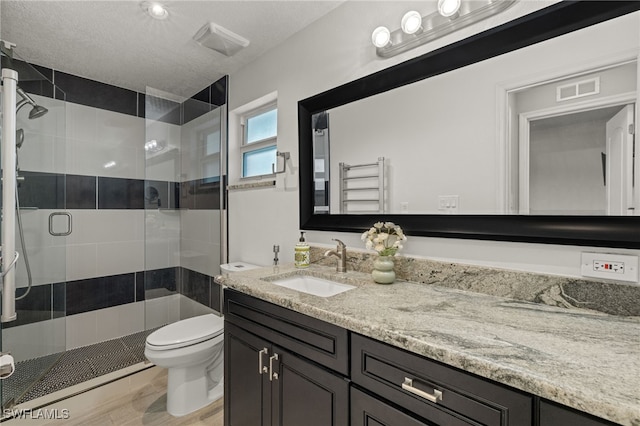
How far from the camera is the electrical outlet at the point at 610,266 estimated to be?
917 mm

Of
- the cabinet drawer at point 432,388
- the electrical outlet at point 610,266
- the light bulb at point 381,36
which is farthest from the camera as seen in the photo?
the light bulb at point 381,36

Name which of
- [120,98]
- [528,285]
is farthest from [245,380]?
[120,98]

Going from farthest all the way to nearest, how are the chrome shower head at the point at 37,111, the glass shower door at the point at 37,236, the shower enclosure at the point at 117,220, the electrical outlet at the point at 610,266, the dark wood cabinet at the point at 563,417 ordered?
the shower enclosure at the point at 117,220
the chrome shower head at the point at 37,111
the glass shower door at the point at 37,236
the electrical outlet at the point at 610,266
the dark wood cabinet at the point at 563,417

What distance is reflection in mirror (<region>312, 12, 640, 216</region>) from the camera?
3.14ft

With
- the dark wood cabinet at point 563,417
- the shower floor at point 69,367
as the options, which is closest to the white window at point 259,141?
the shower floor at point 69,367

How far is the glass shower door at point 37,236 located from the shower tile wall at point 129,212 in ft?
0.16

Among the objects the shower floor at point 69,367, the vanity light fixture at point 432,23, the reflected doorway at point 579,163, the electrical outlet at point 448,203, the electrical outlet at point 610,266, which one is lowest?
the shower floor at point 69,367

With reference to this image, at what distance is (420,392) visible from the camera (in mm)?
785

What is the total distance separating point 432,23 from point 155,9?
1.50m

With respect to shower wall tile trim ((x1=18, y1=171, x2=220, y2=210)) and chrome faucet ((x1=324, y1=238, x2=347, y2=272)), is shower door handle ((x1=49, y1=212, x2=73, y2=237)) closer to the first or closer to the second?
shower wall tile trim ((x1=18, y1=171, x2=220, y2=210))

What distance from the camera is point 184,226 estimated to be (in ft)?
9.29

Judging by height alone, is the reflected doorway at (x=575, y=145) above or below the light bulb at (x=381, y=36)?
below

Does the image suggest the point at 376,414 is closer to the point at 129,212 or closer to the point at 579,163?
the point at 579,163

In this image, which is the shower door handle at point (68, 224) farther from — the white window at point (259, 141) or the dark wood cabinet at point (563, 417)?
the dark wood cabinet at point (563, 417)
